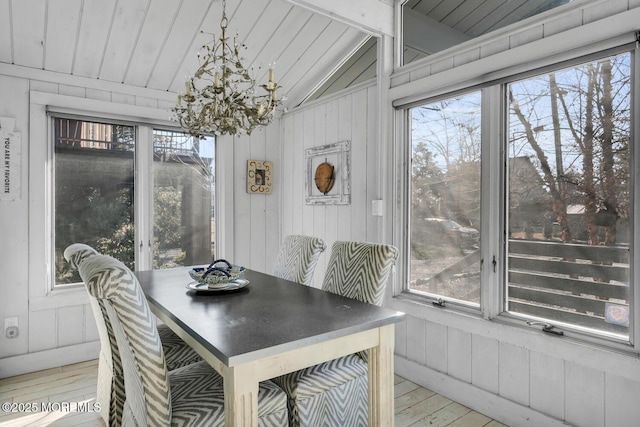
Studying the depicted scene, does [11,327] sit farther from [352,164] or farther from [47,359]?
[352,164]

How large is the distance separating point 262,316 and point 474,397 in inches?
62.2

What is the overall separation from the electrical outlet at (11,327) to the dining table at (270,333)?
163cm

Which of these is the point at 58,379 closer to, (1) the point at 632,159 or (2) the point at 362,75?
(2) the point at 362,75

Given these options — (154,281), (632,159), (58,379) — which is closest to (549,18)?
(632,159)

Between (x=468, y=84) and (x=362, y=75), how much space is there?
1.05 metres

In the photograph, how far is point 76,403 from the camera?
2.45 meters

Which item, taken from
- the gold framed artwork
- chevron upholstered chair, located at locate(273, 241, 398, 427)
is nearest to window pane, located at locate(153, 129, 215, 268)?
the gold framed artwork

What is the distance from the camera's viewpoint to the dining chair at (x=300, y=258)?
97.0 inches

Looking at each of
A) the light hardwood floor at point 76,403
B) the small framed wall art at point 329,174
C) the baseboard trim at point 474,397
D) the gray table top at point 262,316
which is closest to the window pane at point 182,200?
the small framed wall art at point 329,174

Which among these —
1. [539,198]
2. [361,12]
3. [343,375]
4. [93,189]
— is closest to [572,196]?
[539,198]

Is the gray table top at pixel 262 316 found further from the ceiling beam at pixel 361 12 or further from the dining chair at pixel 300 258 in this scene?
the ceiling beam at pixel 361 12

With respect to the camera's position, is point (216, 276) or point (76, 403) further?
point (76, 403)

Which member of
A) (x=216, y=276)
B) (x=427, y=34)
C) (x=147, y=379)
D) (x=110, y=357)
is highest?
(x=427, y=34)

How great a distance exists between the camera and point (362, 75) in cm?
321
